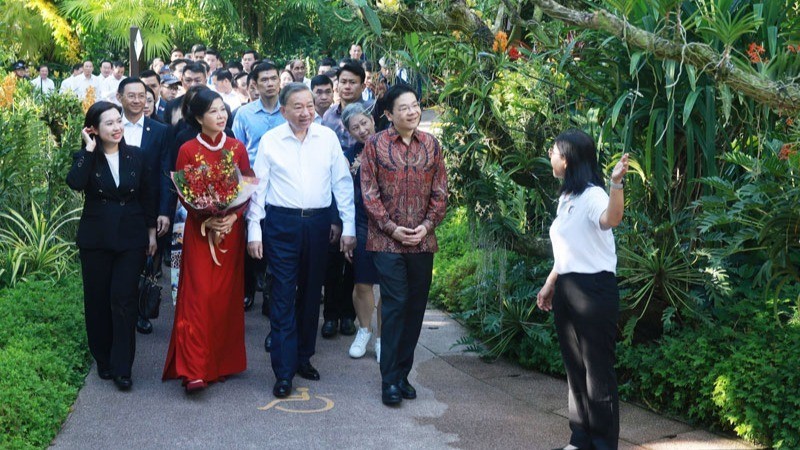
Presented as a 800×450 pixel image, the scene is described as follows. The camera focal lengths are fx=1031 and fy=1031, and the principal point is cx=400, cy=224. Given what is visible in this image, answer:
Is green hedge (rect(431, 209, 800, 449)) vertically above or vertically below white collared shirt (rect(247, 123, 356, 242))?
below

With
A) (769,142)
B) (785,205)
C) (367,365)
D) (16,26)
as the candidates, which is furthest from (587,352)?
(16,26)

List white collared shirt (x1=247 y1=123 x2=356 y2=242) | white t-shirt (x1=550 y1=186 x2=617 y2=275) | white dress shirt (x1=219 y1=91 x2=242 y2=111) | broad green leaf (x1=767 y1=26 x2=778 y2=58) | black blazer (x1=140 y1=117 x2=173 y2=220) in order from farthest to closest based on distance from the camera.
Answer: white dress shirt (x1=219 y1=91 x2=242 y2=111)
black blazer (x1=140 y1=117 x2=173 y2=220)
white collared shirt (x1=247 y1=123 x2=356 y2=242)
broad green leaf (x1=767 y1=26 x2=778 y2=58)
white t-shirt (x1=550 y1=186 x2=617 y2=275)

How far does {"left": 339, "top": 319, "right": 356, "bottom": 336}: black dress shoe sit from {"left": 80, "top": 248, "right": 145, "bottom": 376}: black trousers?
2256mm

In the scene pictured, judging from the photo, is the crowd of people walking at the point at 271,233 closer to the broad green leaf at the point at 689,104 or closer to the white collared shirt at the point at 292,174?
the white collared shirt at the point at 292,174

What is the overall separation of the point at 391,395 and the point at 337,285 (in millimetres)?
2122

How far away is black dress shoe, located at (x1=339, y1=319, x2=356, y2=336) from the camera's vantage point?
8953mm

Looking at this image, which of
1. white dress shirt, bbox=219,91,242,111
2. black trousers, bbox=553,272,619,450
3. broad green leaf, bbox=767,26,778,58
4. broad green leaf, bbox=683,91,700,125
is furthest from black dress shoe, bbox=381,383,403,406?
white dress shirt, bbox=219,91,242,111

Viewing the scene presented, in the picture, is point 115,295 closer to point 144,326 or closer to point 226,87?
point 144,326

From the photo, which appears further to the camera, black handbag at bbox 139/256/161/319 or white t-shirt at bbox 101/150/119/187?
black handbag at bbox 139/256/161/319

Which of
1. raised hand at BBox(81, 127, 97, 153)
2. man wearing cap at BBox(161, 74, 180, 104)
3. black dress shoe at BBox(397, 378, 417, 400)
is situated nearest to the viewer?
raised hand at BBox(81, 127, 97, 153)

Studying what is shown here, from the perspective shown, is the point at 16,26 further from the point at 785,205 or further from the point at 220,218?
the point at 785,205

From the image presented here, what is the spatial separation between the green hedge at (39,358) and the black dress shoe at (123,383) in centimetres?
27

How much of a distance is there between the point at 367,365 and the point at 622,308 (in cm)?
209

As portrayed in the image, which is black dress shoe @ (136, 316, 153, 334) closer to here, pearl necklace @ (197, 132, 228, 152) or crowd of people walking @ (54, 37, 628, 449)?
crowd of people walking @ (54, 37, 628, 449)
